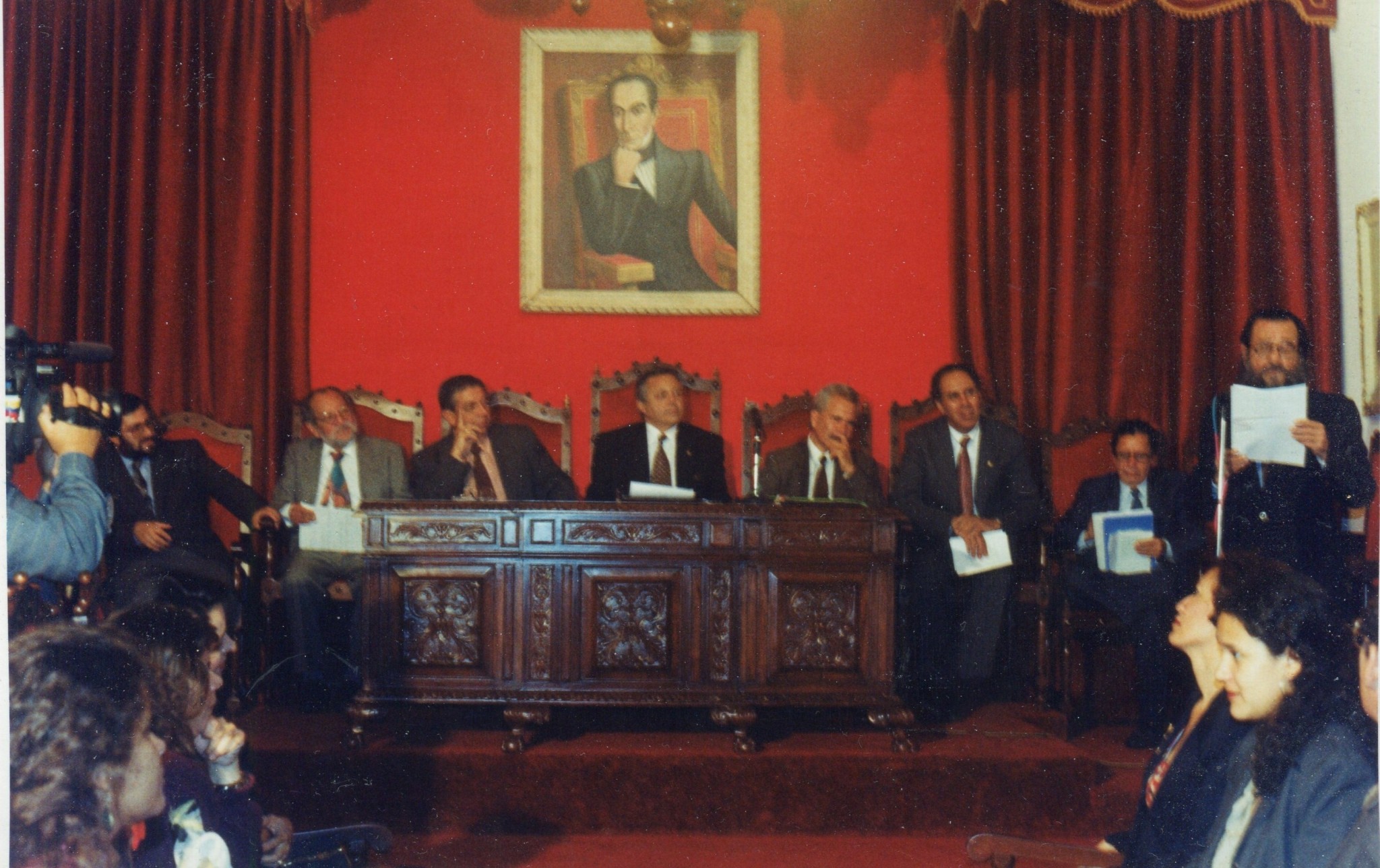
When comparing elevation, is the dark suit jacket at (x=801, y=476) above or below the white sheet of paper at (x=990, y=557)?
above

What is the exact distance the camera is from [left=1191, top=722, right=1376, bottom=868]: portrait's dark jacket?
6.77ft

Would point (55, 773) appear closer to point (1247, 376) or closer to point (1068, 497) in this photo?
point (1247, 376)

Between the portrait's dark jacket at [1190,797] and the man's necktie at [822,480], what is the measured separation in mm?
2937

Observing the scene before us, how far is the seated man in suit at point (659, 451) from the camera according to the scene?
5.44 m

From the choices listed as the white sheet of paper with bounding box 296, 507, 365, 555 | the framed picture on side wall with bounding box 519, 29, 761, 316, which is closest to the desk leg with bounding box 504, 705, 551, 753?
the white sheet of paper with bounding box 296, 507, 365, 555

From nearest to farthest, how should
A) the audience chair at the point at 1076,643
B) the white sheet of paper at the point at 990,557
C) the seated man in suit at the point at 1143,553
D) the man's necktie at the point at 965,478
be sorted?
the seated man in suit at the point at 1143,553 → the audience chair at the point at 1076,643 → the white sheet of paper at the point at 990,557 → the man's necktie at the point at 965,478

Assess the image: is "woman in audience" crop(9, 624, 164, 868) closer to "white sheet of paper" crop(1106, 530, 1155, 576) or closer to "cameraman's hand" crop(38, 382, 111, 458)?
"cameraman's hand" crop(38, 382, 111, 458)

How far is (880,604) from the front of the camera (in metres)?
4.24

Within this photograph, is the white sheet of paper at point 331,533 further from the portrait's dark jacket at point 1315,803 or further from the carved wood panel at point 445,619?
the portrait's dark jacket at point 1315,803

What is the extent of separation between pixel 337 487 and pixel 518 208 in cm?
163

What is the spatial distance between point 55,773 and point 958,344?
16.0ft

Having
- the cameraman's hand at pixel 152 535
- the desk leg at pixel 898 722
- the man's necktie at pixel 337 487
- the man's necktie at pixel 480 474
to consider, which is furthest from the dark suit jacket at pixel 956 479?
the cameraman's hand at pixel 152 535

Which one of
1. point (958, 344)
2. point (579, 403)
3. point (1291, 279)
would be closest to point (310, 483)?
point (579, 403)

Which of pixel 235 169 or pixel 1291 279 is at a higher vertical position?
pixel 235 169
